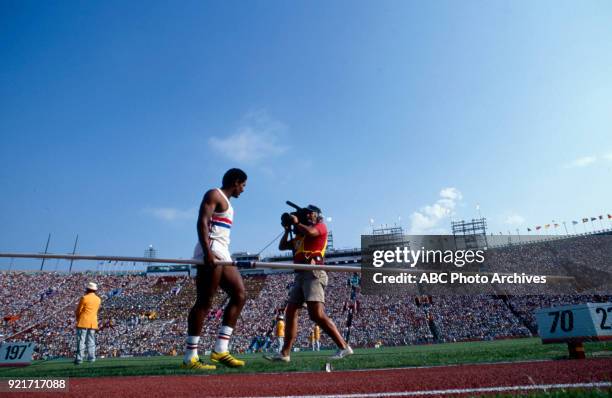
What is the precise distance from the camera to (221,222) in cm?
497

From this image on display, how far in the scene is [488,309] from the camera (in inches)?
1232

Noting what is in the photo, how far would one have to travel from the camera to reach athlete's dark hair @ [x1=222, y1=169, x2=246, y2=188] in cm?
524

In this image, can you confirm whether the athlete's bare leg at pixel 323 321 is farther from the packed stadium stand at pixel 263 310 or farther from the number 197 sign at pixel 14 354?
the packed stadium stand at pixel 263 310

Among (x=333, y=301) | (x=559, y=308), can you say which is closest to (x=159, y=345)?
(x=333, y=301)

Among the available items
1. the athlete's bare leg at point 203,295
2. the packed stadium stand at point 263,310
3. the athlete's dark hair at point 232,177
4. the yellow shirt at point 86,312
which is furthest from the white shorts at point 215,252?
the packed stadium stand at point 263,310

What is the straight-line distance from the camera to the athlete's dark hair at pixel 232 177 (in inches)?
206

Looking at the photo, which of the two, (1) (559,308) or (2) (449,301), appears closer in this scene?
(1) (559,308)

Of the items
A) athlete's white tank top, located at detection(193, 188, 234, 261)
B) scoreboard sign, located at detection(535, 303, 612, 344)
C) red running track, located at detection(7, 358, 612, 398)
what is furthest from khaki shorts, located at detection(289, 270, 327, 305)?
scoreboard sign, located at detection(535, 303, 612, 344)

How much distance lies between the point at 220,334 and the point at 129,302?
3655cm

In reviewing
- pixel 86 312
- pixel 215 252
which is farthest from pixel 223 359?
pixel 86 312

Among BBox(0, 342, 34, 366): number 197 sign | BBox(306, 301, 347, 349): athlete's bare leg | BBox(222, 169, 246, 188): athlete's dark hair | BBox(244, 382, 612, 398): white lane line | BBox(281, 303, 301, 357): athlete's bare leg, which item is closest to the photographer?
BBox(244, 382, 612, 398): white lane line

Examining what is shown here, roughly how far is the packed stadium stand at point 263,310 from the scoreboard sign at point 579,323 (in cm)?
2318

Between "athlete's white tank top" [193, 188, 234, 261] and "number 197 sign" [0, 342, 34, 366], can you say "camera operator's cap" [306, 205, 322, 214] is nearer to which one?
"athlete's white tank top" [193, 188, 234, 261]

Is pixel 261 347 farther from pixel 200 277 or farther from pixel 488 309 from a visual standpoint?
pixel 200 277
